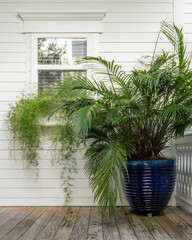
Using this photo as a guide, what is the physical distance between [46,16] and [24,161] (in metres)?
1.74

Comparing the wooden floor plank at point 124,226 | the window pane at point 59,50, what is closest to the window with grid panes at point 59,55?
the window pane at point 59,50

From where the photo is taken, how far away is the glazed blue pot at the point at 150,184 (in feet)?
11.9

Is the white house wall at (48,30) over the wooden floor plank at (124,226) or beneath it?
over

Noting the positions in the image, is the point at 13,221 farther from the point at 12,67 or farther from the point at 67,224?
the point at 12,67

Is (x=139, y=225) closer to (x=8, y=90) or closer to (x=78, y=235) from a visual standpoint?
(x=78, y=235)

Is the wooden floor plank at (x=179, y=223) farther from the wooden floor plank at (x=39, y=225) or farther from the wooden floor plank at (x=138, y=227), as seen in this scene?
the wooden floor plank at (x=39, y=225)

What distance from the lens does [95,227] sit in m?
3.24

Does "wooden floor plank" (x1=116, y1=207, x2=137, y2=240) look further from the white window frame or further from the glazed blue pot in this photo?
the white window frame

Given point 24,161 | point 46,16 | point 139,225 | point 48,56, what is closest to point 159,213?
point 139,225

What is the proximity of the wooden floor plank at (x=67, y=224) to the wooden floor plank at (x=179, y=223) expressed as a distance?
928 mm

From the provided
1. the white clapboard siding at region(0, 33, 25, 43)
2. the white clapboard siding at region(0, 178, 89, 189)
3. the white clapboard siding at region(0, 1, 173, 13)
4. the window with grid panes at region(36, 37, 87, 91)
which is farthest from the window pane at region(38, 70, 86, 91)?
the white clapboard siding at region(0, 178, 89, 189)

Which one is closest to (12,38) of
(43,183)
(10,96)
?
(10,96)

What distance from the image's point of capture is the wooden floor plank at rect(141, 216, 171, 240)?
2889 millimetres

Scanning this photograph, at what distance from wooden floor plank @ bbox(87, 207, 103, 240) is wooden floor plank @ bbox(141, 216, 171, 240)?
419mm
